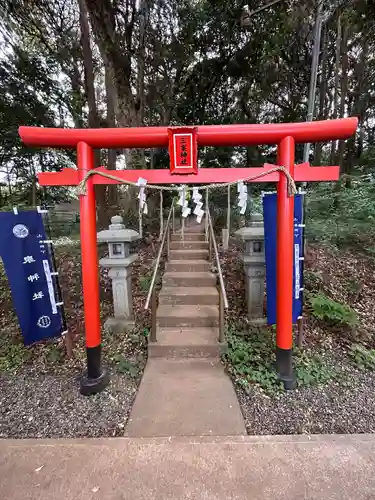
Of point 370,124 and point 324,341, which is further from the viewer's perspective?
point 370,124

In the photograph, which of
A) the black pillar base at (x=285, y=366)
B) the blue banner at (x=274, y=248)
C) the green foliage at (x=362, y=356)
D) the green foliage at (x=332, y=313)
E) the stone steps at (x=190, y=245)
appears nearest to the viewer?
the black pillar base at (x=285, y=366)

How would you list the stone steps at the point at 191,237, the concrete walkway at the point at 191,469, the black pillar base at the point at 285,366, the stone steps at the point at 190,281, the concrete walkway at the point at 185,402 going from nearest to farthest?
the concrete walkway at the point at 191,469
the concrete walkway at the point at 185,402
the black pillar base at the point at 285,366
the stone steps at the point at 190,281
the stone steps at the point at 191,237

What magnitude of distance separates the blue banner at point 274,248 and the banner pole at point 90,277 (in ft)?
6.77

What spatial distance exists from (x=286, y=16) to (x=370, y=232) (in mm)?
6400

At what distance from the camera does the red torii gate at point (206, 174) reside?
263 cm

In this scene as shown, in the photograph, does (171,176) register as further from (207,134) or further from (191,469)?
(191,469)

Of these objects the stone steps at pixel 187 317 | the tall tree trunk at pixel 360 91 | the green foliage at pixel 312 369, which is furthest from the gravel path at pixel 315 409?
the tall tree trunk at pixel 360 91

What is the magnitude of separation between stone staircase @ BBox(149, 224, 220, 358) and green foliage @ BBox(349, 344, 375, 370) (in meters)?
1.80

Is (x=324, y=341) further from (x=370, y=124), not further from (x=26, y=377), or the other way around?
(x=370, y=124)

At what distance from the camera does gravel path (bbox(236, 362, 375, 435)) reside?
236cm

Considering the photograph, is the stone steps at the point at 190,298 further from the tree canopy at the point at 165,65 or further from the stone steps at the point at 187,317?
the tree canopy at the point at 165,65

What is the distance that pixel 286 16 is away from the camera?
22.7 feet

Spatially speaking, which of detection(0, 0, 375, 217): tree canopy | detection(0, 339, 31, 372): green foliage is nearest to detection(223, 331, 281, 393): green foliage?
detection(0, 339, 31, 372): green foliage

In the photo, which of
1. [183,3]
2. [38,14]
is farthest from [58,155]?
[183,3]
